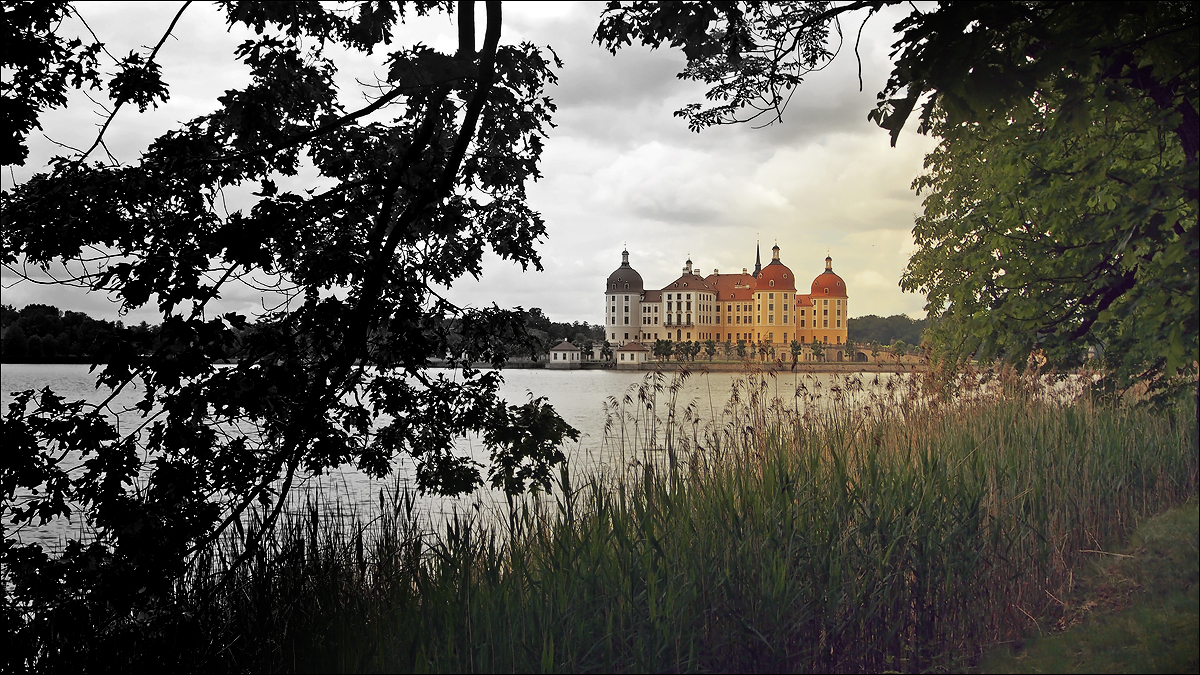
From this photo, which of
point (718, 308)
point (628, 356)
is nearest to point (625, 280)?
point (718, 308)

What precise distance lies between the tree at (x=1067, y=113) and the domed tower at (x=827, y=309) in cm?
10083

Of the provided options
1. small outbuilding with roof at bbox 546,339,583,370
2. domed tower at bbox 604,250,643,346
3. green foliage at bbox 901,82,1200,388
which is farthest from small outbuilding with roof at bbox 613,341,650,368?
green foliage at bbox 901,82,1200,388

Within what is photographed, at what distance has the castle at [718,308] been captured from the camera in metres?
109

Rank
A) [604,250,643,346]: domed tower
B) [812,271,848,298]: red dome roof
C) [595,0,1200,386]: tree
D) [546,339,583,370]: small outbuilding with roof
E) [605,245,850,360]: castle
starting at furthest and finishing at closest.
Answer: [604,250,643,346]: domed tower → [605,245,850,360]: castle → [812,271,848,298]: red dome roof → [546,339,583,370]: small outbuilding with roof → [595,0,1200,386]: tree

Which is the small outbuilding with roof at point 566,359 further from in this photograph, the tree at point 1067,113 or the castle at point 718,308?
the tree at point 1067,113

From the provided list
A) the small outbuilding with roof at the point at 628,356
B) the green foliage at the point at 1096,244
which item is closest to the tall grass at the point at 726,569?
the green foliage at the point at 1096,244

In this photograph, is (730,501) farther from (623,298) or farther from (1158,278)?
(623,298)

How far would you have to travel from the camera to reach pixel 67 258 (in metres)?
3.86

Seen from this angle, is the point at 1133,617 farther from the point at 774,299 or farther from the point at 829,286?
the point at 774,299

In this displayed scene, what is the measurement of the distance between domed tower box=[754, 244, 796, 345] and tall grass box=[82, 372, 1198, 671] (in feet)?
350

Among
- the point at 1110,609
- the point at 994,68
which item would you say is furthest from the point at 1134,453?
the point at 994,68

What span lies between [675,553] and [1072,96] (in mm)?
2793

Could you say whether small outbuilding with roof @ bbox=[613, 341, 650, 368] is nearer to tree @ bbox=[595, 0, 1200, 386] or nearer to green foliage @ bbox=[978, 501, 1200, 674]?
tree @ bbox=[595, 0, 1200, 386]

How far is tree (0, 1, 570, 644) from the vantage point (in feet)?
11.9
